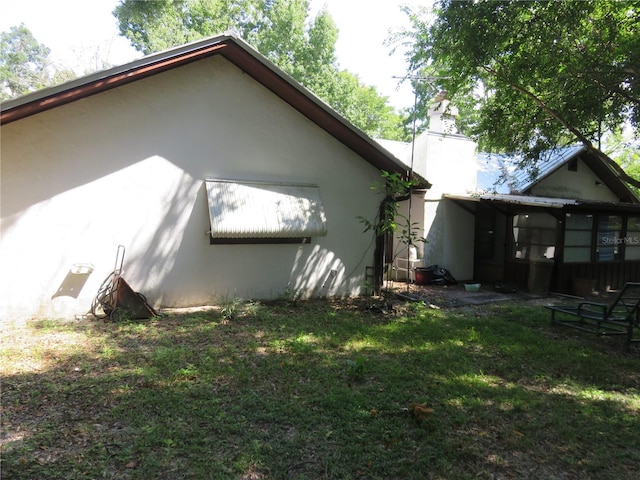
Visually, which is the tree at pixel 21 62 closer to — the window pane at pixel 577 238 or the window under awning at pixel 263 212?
the window under awning at pixel 263 212

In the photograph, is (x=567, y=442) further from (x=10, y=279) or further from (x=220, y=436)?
(x=10, y=279)

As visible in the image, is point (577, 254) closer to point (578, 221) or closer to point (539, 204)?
point (578, 221)

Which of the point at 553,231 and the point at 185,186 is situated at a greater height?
the point at 185,186

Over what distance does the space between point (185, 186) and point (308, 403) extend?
16.4ft

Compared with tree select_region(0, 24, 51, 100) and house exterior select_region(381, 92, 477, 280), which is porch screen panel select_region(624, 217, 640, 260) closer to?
house exterior select_region(381, 92, 477, 280)

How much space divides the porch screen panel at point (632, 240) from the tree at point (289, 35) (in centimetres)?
1846

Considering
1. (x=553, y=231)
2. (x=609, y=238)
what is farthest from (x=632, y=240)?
(x=553, y=231)

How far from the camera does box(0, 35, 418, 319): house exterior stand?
246 inches

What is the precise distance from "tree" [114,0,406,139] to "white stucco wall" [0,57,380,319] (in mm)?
19363

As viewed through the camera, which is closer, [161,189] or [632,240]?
[161,189]

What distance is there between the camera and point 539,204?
998 centimetres

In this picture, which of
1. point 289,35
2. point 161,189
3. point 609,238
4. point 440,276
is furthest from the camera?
point 289,35

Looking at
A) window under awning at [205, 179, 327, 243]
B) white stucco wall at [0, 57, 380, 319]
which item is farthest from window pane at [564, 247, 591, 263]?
window under awning at [205, 179, 327, 243]

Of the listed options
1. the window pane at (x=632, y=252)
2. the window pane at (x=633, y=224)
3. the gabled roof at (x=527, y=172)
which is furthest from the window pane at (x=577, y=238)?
the window pane at (x=633, y=224)
